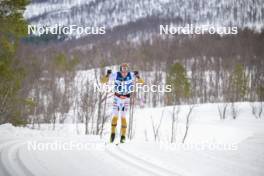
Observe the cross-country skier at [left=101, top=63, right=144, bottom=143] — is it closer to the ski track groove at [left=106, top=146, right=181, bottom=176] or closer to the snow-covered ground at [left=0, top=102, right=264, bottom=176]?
the snow-covered ground at [left=0, top=102, right=264, bottom=176]

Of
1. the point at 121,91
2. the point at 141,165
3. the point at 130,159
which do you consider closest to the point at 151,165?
the point at 141,165

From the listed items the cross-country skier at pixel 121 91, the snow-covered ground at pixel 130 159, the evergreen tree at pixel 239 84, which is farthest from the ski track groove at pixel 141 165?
the evergreen tree at pixel 239 84

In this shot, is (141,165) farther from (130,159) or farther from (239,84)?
(239,84)

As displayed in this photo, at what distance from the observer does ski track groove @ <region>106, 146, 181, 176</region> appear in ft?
19.3

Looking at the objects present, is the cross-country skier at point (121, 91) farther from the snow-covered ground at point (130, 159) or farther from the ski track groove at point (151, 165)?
the ski track groove at point (151, 165)

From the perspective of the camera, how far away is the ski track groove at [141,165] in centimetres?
588

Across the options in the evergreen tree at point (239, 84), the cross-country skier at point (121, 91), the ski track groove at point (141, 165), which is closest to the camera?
the ski track groove at point (141, 165)

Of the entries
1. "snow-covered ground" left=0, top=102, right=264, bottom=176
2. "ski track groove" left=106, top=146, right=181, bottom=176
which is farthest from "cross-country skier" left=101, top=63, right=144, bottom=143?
"ski track groove" left=106, top=146, right=181, bottom=176

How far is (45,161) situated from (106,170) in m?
1.38

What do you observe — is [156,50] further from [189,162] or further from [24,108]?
[189,162]

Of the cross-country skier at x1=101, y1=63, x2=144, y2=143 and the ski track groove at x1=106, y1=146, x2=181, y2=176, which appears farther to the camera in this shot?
the cross-country skier at x1=101, y1=63, x2=144, y2=143

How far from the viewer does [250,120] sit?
3838 centimetres

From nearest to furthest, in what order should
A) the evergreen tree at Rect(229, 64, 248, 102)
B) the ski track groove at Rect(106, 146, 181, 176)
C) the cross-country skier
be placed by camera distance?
the ski track groove at Rect(106, 146, 181, 176) → the cross-country skier → the evergreen tree at Rect(229, 64, 248, 102)

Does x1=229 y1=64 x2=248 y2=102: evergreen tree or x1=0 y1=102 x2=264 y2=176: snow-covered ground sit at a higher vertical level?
x1=229 y1=64 x2=248 y2=102: evergreen tree
